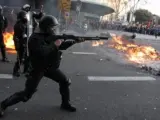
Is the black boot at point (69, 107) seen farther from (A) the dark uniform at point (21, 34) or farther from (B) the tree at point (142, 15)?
(B) the tree at point (142, 15)

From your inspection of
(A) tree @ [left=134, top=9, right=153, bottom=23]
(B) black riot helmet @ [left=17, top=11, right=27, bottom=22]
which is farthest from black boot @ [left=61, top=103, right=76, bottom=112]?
(A) tree @ [left=134, top=9, right=153, bottom=23]

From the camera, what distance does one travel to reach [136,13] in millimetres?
72500

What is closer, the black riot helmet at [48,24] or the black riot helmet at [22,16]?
the black riot helmet at [48,24]

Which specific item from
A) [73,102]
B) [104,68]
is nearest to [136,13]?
[104,68]

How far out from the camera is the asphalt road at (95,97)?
18.0ft

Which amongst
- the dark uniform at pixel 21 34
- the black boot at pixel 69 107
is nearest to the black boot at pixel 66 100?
the black boot at pixel 69 107

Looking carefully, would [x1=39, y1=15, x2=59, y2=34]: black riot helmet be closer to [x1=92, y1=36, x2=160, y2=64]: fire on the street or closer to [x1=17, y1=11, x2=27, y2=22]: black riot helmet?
[x1=17, y1=11, x2=27, y2=22]: black riot helmet

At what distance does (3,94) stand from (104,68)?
464 centimetres

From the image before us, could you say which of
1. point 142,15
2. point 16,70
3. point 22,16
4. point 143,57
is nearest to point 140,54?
point 143,57

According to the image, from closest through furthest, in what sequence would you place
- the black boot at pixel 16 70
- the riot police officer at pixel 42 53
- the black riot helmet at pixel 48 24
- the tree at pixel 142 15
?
the riot police officer at pixel 42 53 < the black riot helmet at pixel 48 24 < the black boot at pixel 16 70 < the tree at pixel 142 15

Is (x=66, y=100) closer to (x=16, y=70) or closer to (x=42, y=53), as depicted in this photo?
(x=42, y=53)

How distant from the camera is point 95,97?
21.8 ft

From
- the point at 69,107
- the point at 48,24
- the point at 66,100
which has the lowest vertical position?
the point at 69,107

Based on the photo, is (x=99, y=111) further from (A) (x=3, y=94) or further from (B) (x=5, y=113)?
(A) (x=3, y=94)
